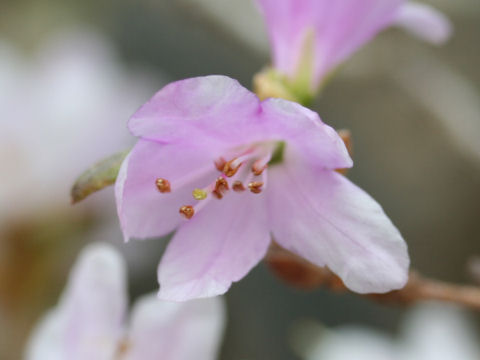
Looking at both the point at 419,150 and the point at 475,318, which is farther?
the point at 419,150

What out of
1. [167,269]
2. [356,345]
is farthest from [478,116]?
[167,269]

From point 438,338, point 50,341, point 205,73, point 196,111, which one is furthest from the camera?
point 205,73

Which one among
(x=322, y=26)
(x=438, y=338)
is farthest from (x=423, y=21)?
(x=438, y=338)

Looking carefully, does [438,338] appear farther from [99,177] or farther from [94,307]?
[99,177]

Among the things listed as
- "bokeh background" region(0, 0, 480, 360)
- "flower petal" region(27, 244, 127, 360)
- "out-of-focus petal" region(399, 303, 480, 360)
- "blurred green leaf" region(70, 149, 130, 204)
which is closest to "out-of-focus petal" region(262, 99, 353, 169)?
"blurred green leaf" region(70, 149, 130, 204)

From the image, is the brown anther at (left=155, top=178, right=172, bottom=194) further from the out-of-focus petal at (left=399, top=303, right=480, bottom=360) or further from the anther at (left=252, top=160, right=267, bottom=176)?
the out-of-focus petal at (left=399, top=303, right=480, bottom=360)

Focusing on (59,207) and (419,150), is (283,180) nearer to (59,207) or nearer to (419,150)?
(59,207)

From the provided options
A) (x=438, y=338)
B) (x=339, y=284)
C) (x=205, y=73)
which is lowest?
(x=438, y=338)
